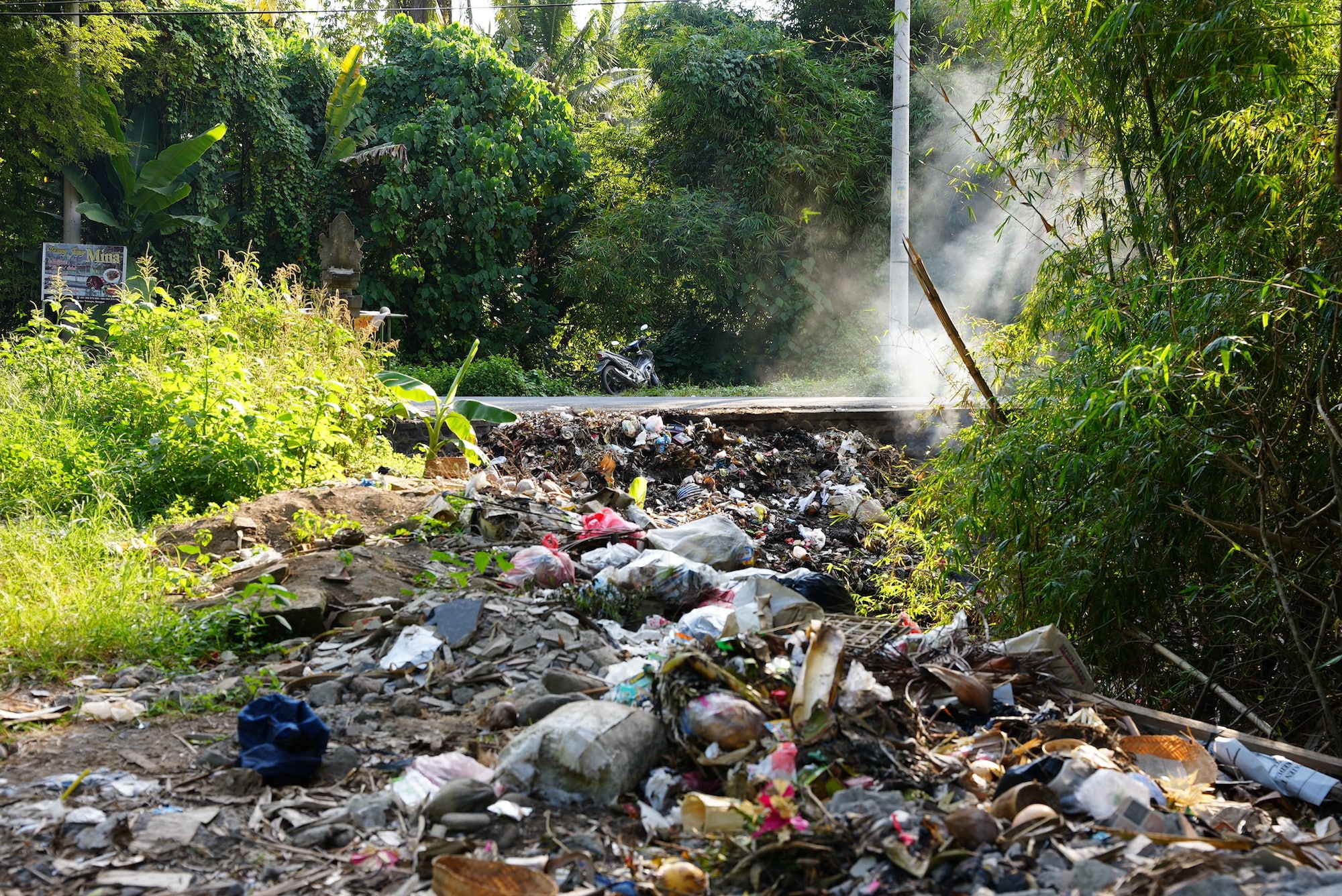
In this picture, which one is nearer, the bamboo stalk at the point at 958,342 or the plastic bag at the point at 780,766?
the plastic bag at the point at 780,766

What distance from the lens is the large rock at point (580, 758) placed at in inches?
99.2

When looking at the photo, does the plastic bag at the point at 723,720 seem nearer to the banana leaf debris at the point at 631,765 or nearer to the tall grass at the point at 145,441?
the banana leaf debris at the point at 631,765

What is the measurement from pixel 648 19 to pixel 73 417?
13.5 m

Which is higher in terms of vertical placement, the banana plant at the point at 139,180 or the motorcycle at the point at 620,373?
the banana plant at the point at 139,180

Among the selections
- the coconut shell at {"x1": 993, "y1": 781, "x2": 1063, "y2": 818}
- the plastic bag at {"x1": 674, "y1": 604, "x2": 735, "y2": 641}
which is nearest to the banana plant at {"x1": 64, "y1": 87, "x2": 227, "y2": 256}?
the plastic bag at {"x1": 674, "y1": 604, "x2": 735, "y2": 641}

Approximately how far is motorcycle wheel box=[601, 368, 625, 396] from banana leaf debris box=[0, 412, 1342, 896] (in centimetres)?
862

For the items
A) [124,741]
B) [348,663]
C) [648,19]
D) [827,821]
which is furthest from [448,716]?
[648,19]

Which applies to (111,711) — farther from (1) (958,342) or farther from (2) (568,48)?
(2) (568,48)

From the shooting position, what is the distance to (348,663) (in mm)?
3492

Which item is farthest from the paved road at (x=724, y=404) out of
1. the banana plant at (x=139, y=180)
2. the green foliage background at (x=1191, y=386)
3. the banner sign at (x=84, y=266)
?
the banana plant at (x=139, y=180)

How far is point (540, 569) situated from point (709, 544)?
3.00 feet

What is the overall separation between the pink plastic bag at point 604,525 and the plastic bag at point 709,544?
177 mm

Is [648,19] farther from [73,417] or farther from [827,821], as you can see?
[827,821]

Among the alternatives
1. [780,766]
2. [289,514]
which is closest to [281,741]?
[780,766]
